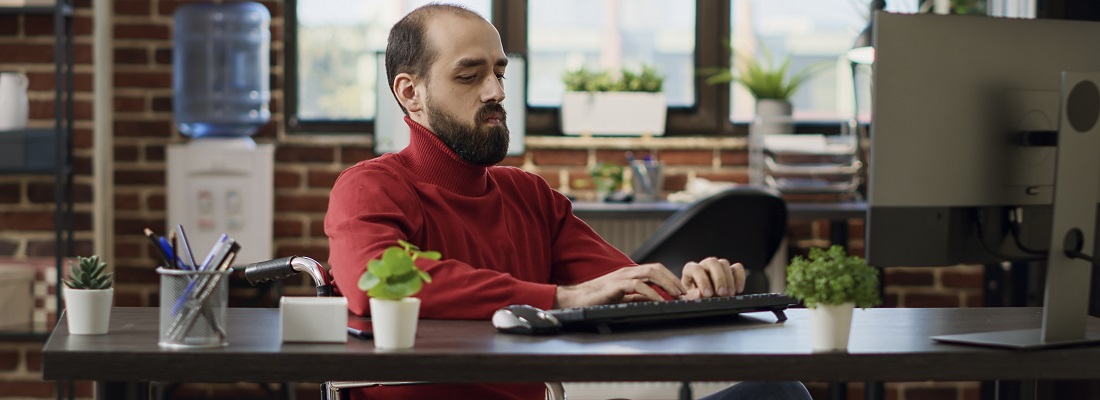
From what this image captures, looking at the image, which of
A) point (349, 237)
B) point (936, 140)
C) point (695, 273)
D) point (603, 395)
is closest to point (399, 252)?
point (349, 237)

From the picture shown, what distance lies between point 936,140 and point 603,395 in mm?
2469

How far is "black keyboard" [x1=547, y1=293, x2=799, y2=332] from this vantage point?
4.36 ft

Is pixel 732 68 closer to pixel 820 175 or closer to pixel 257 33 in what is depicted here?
pixel 820 175

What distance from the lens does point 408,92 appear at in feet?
5.84

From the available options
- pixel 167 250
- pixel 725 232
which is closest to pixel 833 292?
pixel 167 250

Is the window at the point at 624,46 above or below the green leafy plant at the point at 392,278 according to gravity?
above

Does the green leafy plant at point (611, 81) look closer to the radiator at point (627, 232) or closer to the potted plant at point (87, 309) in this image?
the radiator at point (627, 232)

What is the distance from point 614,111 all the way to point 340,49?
0.97 m

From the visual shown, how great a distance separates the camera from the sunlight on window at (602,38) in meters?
4.02

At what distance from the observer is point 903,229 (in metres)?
1.34

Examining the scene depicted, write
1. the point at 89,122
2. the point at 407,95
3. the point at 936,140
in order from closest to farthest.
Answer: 1. the point at 936,140
2. the point at 407,95
3. the point at 89,122

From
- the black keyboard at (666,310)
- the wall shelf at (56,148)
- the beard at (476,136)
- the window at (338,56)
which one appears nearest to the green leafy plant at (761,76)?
the window at (338,56)

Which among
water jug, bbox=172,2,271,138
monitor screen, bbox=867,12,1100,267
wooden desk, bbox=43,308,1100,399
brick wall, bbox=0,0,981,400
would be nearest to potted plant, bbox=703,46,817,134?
brick wall, bbox=0,0,981,400

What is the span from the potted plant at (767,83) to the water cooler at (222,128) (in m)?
1.51
